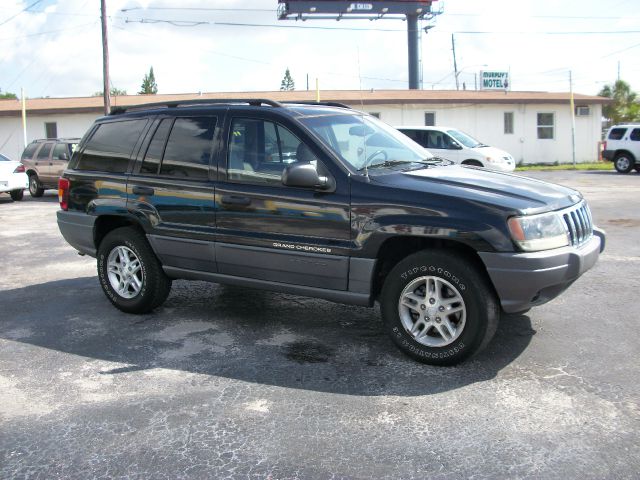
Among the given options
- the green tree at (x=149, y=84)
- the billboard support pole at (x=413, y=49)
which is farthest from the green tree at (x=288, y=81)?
the billboard support pole at (x=413, y=49)

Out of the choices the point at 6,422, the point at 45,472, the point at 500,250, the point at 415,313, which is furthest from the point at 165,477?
the point at 500,250

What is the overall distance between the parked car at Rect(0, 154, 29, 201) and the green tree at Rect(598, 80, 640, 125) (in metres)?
44.9

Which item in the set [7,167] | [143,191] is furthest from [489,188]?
[7,167]

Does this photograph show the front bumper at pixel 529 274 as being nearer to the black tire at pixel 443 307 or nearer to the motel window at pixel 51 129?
the black tire at pixel 443 307

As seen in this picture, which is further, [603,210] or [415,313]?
[603,210]

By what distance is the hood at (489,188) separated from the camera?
4.40 metres

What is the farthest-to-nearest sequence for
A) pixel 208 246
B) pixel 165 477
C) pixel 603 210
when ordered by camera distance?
pixel 603 210, pixel 208 246, pixel 165 477

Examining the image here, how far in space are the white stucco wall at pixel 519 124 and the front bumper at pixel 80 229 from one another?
2516 centimetres

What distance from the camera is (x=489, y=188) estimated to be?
461 cm

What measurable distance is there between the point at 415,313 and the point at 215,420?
1.65 meters

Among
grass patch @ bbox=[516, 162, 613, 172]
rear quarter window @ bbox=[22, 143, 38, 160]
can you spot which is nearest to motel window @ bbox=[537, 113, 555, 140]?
grass patch @ bbox=[516, 162, 613, 172]

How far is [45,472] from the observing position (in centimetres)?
330

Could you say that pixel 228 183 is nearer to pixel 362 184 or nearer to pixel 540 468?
pixel 362 184

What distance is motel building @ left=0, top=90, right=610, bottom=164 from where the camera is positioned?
29781mm
